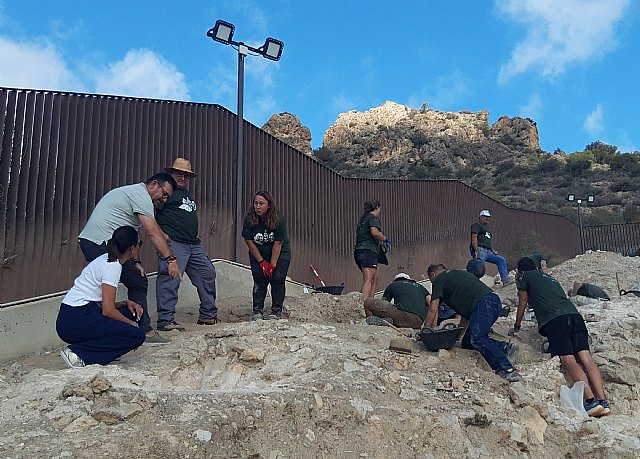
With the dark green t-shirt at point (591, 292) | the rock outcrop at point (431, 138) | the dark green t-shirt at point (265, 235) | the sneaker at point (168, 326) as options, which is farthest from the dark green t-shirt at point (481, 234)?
the rock outcrop at point (431, 138)

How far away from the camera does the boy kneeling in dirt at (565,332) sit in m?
5.43

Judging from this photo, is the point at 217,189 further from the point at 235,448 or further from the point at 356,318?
the point at 235,448

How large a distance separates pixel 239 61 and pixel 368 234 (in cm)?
324

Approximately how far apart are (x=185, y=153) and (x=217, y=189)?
716 mm

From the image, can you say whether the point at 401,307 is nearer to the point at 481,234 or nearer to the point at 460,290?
the point at 460,290

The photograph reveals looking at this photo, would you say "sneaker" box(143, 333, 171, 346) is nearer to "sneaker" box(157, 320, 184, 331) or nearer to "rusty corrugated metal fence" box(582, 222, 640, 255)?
"sneaker" box(157, 320, 184, 331)

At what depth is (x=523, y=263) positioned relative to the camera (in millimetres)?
6633

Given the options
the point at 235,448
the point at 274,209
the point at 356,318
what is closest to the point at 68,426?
the point at 235,448

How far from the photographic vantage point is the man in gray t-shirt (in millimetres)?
5074

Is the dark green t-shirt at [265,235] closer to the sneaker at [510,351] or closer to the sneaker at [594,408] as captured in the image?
the sneaker at [510,351]

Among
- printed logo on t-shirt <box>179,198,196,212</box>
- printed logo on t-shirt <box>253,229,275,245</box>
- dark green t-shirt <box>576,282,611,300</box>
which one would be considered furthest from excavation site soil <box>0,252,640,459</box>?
dark green t-shirt <box>576,282,611,300</box>

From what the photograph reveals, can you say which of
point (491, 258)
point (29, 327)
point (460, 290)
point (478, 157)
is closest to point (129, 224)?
point (29, 327)

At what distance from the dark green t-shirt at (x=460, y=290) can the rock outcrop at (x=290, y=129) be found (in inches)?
1589

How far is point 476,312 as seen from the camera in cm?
547
